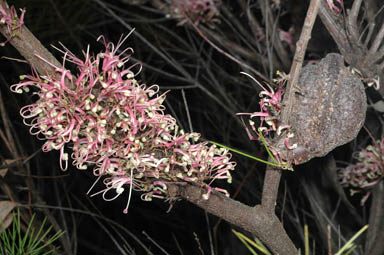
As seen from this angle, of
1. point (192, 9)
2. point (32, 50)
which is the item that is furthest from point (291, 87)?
point (192, 9)

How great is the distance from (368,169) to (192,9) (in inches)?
20.5

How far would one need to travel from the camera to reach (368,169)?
34.1 inches

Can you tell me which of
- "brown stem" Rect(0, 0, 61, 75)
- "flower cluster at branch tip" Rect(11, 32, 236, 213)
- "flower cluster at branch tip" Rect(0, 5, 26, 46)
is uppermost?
"flower cluster at branch tip" Rect(0, 5, 26, 46)

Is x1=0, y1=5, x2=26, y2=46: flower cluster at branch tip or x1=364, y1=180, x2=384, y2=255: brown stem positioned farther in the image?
x1=364, y1=180, x2=384, y2=255: brown stem

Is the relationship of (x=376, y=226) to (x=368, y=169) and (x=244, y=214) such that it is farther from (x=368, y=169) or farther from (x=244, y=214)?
(x=244, y=214)

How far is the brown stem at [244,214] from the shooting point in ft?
1.61

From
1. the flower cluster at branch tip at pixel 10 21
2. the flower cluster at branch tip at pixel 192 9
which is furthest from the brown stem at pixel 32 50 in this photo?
the flower cluster at branch tip at pixel 192 9

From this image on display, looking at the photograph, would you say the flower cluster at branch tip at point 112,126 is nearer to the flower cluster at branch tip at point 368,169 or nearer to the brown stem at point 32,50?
the brown stem at point 32,50

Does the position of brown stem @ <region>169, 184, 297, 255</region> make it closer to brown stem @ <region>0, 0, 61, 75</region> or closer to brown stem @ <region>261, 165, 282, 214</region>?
brown stem @ <region>261, 165, 282, 214</region>

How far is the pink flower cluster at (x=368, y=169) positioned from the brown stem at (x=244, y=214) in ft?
1.26

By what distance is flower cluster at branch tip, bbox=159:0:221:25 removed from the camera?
1.04 meters

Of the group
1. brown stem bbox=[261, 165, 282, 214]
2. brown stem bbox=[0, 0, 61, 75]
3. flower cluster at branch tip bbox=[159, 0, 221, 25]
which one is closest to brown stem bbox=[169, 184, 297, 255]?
brown stem bbox=[261, 165, 282, 214]

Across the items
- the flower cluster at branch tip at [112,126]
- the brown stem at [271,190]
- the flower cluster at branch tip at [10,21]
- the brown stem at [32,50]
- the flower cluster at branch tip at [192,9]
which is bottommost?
the brown stem at [271,190]

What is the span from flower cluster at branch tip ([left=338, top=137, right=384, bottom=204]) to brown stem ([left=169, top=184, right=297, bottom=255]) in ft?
1.26
